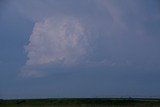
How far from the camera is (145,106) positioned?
4366 cm

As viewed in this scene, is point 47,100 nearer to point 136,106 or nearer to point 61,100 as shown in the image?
point 61,100

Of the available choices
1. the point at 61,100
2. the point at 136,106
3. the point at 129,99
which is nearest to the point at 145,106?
the point at 136,106

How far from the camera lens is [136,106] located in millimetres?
44000

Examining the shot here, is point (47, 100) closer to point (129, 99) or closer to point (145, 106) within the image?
point (129, 99)

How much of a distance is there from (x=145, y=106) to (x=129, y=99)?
10.7 metres

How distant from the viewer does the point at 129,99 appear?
5431 cm

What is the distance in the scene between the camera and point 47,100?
188 feet

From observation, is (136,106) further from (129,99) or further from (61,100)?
(61,100)

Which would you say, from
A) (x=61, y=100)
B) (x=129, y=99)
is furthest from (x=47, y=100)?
(x=129, y=99)

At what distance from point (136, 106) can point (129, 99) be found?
10.3 meters

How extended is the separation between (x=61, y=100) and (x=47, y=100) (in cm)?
192

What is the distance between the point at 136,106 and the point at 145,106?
3.15ft

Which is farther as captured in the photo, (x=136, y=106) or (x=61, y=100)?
(x=61, y=100)

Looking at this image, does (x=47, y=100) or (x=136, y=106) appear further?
(x=47, y=100)
